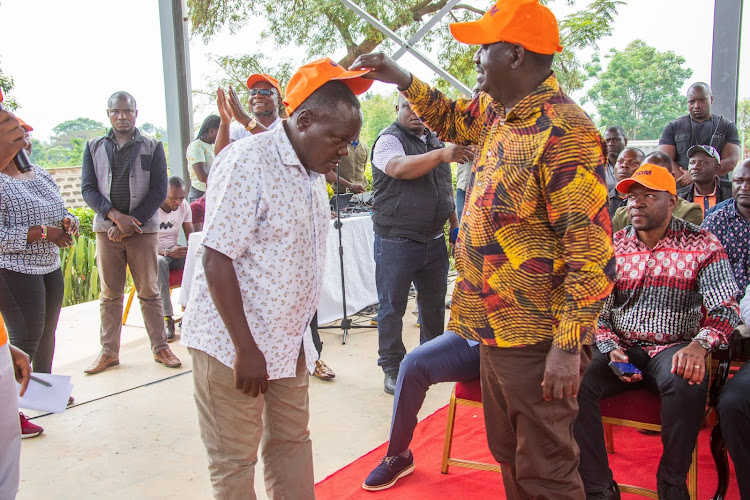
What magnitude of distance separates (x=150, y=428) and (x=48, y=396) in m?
1.24

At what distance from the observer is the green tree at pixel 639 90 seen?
1084 cm

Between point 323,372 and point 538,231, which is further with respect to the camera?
point 323,372

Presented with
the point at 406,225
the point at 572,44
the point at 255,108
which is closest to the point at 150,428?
the point at 406,225

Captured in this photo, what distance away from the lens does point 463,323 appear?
6.56 feet

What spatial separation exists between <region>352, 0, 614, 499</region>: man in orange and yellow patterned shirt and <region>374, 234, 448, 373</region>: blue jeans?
1889mm

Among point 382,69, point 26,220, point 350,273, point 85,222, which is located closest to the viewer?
point 382,69

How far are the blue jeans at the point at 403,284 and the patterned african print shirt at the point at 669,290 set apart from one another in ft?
4.23

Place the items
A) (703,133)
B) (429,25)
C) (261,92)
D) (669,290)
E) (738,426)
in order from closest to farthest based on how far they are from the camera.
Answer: (738,426) → (669,290) → (261,92) → (703,133) → (429,25)

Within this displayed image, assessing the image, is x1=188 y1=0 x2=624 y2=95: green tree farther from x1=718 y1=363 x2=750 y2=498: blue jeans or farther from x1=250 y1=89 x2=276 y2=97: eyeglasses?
x1=718 y1=363 x2=750 y2=498: blue jeans

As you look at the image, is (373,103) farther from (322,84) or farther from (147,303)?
(322,84)

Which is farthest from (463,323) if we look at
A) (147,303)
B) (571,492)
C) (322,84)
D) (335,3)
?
(335,3)

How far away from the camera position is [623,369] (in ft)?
8.75

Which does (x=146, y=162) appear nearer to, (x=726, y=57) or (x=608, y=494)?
(x=608, y=494)

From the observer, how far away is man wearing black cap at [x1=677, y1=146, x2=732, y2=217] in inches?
169
